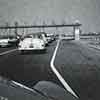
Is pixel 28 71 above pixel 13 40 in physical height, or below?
above

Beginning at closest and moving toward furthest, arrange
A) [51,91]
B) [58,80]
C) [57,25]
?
[51,91] → [58,80] → [57,25]

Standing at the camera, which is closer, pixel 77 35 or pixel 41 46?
pixel 41 46

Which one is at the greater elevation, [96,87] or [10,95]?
[10,95]

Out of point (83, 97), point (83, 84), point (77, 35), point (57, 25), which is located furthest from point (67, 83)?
point (57, 25)

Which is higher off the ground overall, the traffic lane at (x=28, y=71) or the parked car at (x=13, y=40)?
the traffic lane at (x=28, y=71)

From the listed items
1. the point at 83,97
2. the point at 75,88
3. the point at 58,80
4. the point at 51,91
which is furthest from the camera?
the point at 58,80

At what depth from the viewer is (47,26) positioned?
129125 mm

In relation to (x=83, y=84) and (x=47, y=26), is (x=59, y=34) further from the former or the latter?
(x=83, y=84)

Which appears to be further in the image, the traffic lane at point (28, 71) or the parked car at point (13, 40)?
the parked car at point (13, 40)

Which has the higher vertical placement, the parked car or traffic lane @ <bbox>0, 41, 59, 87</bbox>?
traffic lane @ <bbox>0, 41, 59, 87</bbox>

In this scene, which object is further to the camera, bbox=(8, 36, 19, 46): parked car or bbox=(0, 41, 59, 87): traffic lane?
bbox=(8, 36, 19, 46): parked car

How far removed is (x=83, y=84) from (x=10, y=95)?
189 inches

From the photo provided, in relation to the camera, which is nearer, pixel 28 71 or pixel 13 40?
pixel 28 71

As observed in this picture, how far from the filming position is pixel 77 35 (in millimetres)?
90875
